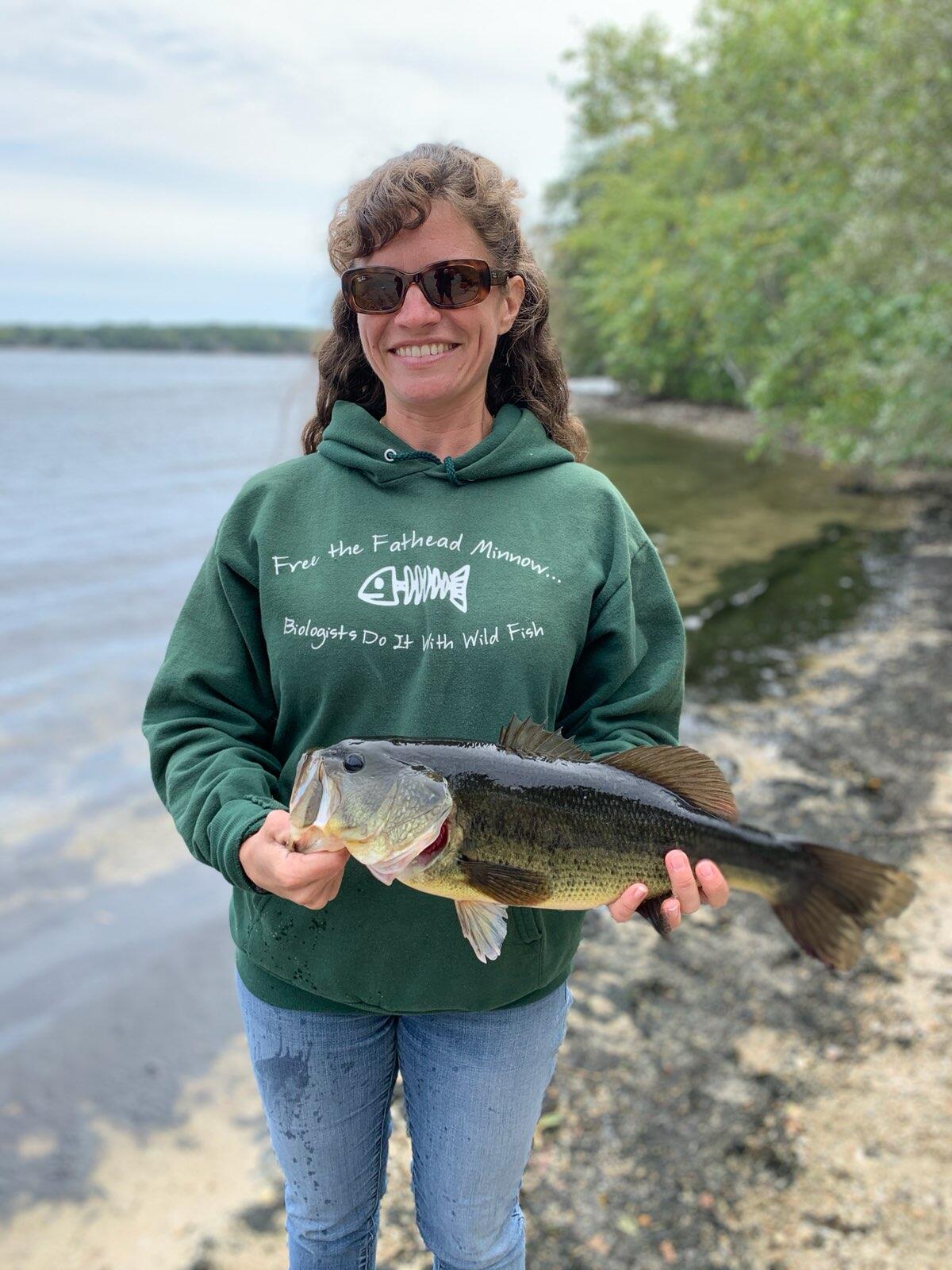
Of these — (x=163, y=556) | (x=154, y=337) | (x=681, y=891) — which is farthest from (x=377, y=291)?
(x=154, y=337)

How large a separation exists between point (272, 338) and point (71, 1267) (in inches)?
4666

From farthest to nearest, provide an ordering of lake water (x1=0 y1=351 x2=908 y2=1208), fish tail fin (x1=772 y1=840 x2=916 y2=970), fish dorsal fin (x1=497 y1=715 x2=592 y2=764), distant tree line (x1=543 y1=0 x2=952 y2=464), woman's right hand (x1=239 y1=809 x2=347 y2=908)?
1. distant tree line (x1=543 y1=0 x2=952 y2=464)
2. lake water (x1=0 y1=351 x2=908 y2=1208)
3. fish tail fin (x1=772 y1=840 x2=916 y2=970)
4. fish dorsal fin (x1=497 y1=715 x2=592 y2=764)
5. woman's right hand (x1=239 y1=809 x2=347 y2=908)

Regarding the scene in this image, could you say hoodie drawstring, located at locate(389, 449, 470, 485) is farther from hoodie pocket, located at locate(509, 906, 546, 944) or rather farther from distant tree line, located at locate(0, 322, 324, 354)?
distant tree line, located at locate(0, 322, 324, 354)

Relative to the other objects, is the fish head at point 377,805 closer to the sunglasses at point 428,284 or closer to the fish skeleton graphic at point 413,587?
the fish skeleton graphic at point 413,587

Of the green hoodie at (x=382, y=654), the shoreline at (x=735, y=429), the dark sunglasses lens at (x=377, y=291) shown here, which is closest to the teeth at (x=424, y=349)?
the dark sunglasses lens at (x=377, y=291)

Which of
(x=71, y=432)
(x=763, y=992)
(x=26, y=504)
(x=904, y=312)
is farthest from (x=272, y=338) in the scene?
(x=763, y=992)

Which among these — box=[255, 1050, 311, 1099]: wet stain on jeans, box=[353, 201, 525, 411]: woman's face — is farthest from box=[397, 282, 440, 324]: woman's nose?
box=[255, 1050, 311, 1099]: wet stain on jeans

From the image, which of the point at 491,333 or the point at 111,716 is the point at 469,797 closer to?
the point at 491,333

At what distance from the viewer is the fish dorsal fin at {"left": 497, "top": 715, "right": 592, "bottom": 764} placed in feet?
7.04

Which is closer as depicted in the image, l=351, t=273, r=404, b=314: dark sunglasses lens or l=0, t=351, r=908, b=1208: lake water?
l=351, t=273, r=404, b=314: dark sunglasses lens

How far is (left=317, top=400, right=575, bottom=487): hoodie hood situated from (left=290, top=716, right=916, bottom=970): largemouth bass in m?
0.67

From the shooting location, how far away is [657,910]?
7.72 ft

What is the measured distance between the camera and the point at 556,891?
2.19 meters

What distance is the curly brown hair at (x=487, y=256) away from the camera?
2.27 meters
